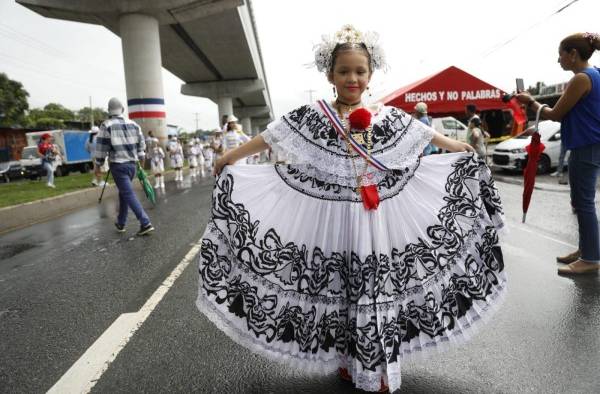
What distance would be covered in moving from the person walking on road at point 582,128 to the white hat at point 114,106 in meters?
5.67

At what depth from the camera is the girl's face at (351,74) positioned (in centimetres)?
219

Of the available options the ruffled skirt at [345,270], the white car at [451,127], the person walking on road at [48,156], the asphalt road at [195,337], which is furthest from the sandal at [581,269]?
the white car at [451,127]

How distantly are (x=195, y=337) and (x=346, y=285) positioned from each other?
1325mm

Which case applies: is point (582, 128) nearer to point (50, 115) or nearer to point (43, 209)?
point (43, 209)

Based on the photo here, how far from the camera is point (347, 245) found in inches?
82.5

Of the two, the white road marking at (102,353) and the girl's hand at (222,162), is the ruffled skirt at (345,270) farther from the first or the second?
the white road marking at (102,353)

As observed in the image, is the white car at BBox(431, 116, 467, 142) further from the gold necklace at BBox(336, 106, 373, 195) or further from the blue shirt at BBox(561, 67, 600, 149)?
the gold necklace at BBox(336, 106, 373, 195)

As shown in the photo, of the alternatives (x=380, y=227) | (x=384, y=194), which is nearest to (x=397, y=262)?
(x=380, y=227)

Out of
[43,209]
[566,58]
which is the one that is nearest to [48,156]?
[43,209]

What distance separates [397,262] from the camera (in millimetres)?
2090

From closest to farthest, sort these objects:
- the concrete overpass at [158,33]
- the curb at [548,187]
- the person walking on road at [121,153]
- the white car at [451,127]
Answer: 1. the person walking on road at [121,153]
2. the curb at [548,187]
3. the white car at [451,127]
4. the concrete overpass at [158,33]

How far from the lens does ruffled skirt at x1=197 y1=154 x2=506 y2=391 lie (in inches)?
79.0

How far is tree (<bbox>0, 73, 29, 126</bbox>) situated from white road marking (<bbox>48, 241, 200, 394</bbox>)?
6026 cm

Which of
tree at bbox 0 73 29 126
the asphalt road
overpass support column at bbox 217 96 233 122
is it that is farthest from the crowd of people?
tree at bbox 0 73 29 126
